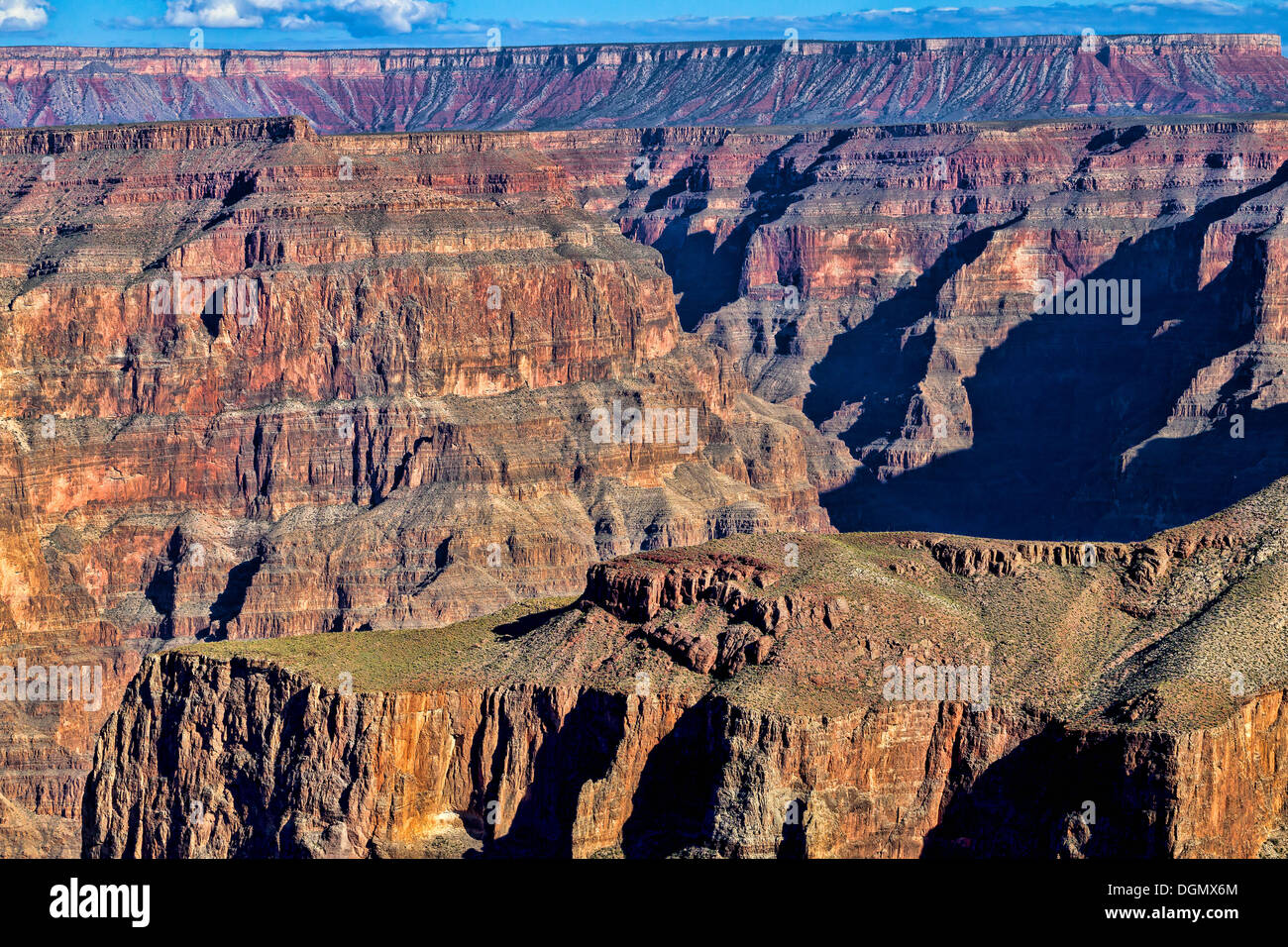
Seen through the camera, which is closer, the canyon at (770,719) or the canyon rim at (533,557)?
the canyon at (770,719)

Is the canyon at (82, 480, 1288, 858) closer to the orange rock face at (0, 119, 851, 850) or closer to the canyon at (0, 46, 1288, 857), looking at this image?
the canyon at (0, 46, 1288, 857)

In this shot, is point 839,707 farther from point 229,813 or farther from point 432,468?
point 432,468

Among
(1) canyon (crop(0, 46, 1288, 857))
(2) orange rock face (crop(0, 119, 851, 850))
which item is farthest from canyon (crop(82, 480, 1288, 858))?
(2) orange rock face (crop(0, 119, 851, 850))

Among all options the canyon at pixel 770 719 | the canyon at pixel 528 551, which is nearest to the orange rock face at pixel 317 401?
the canyon at pixel 528 551

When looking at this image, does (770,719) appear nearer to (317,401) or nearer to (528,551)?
(528,551)

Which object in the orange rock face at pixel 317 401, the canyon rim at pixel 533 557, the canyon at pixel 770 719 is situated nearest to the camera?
the canyon at pixel 770 719

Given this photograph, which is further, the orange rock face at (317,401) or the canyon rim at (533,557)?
the orange rock face at (317,401)

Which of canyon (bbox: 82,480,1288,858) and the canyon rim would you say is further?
the canyon rim

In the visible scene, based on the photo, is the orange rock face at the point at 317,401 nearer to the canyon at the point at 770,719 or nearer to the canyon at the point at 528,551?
the canyon at the point at 528,551

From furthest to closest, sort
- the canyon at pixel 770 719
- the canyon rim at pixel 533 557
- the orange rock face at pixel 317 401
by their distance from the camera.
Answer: the orange rock face at pixel 317 401 < the canyon rim at pixel 533 557 < the canyon at pixel 770 719

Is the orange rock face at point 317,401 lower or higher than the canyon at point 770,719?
higher
